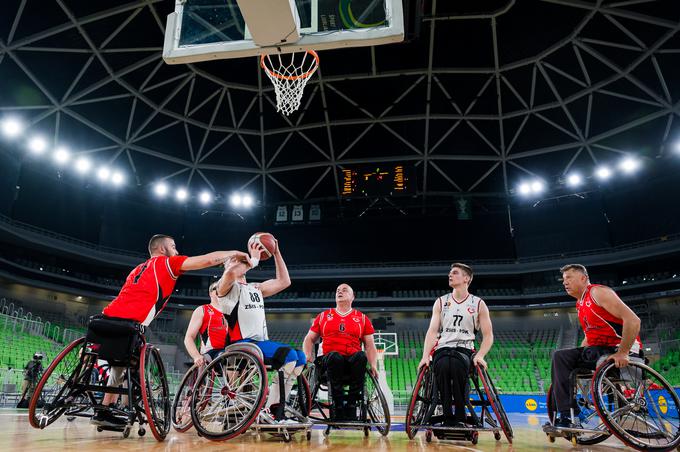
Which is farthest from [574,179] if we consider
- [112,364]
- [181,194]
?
[112,364]

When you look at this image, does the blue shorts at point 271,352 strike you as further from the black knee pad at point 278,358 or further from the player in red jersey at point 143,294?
the player in red jersey at point 143,294

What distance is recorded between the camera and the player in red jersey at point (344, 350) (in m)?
5.36

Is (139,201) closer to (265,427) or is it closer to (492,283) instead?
(492,283)

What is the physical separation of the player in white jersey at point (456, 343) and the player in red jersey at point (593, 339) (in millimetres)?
760

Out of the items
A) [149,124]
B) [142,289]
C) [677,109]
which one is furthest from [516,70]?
[142,289]

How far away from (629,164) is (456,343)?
74.3 feet

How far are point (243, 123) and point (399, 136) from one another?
7.60m

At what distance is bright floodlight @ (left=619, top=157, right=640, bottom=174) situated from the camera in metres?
22.6

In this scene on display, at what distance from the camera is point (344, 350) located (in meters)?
5.64

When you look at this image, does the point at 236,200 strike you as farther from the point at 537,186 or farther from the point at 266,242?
the point at 266,242

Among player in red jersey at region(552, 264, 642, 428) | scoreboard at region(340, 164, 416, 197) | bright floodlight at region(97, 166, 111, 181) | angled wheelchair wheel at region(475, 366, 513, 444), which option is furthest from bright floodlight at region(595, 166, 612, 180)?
bright floodlight at region(97, 166, 111, 181)

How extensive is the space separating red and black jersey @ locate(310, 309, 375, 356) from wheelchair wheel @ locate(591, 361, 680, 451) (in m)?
2.60

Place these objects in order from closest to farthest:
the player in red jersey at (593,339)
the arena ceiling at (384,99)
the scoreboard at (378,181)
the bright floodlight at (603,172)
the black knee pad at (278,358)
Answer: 1. the black knee pad at (278,358)
2. the player in red jersey at (593,339)
3. the arena ceiling at (384,99)
4. the scoreboard at (378,181)
5. the bright floodlight at (603,172)

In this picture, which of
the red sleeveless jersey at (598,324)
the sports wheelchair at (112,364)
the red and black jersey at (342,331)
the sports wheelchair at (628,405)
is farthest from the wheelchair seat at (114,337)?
the red sleeveless jersey at (598,324)
